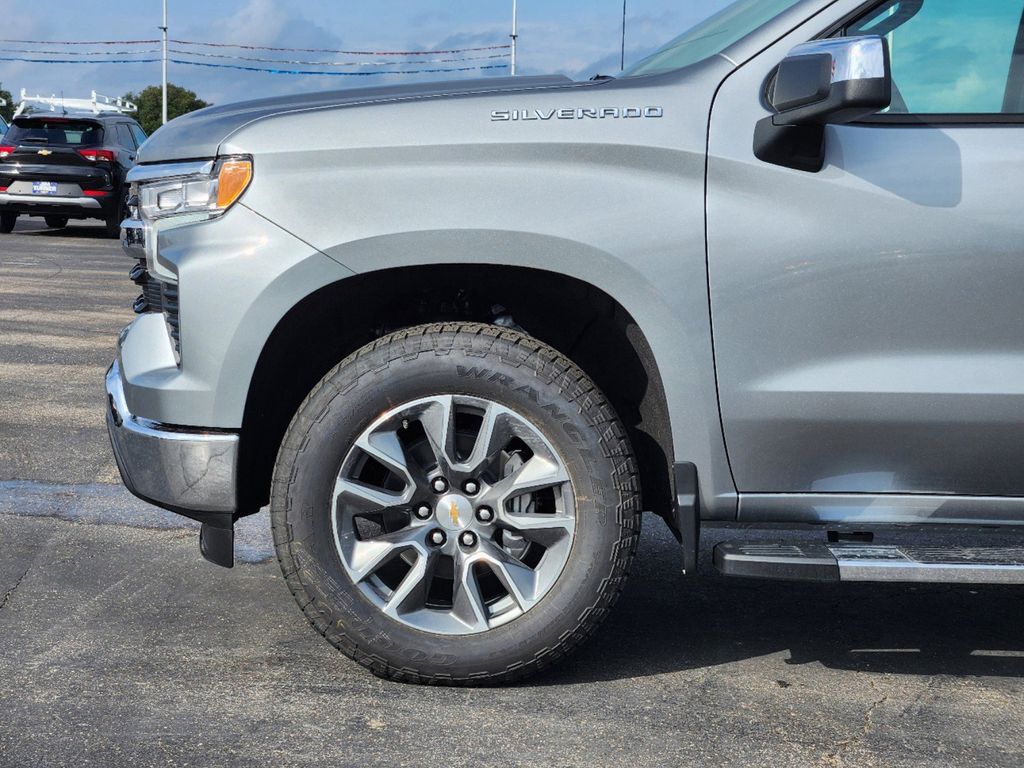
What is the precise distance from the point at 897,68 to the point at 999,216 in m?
0.47

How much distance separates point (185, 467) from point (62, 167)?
51.8ft

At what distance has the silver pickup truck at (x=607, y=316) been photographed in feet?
10.3

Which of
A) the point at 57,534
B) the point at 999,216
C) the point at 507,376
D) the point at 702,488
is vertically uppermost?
the point at 999,216

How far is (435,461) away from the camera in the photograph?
3.33 metres

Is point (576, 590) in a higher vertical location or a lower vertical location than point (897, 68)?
lower

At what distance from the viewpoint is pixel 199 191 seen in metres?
3.29

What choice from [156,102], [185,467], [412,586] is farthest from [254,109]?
[156,102]

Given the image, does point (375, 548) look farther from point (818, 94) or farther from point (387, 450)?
point (818, 94)

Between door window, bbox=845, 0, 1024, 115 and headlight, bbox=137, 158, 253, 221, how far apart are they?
153 centimetres

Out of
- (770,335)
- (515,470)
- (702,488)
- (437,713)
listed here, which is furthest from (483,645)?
(770,335)

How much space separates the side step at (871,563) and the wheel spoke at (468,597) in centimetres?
59

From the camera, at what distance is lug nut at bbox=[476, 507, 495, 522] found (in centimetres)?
327

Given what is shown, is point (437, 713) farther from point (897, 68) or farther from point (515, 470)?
point (897, 68)

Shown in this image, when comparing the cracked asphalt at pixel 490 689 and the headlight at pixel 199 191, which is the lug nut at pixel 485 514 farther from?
the headlight at pixel 199 191
